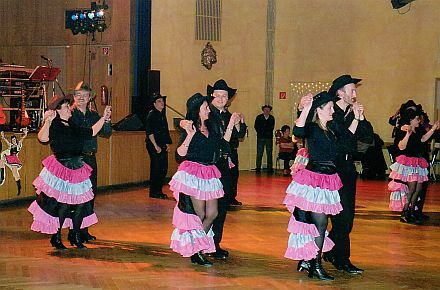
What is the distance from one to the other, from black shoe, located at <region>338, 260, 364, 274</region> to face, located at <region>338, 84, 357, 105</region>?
137 cm

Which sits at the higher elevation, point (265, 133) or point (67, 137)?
point (67, 137)

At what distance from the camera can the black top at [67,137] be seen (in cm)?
751

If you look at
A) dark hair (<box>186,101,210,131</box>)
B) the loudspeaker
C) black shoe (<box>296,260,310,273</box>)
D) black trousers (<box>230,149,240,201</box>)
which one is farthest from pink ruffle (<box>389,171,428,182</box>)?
the loudspeaker

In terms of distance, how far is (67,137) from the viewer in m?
7.54

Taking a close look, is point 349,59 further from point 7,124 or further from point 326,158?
point 326,158

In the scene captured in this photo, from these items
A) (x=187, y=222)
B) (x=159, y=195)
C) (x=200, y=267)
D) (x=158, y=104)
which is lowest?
(x=159, y=195)

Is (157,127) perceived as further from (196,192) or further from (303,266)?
(303,266)

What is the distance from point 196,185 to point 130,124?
26.3 feet

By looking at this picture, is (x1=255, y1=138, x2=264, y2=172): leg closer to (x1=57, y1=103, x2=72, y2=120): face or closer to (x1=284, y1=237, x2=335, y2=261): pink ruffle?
(x1=57, y1=103, x2=72, y2=120): face

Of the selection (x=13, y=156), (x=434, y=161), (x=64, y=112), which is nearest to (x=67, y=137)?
(x=64, y=112)

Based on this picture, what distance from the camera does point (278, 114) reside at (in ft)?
60.5

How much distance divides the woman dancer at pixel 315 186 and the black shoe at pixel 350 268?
0.32 m

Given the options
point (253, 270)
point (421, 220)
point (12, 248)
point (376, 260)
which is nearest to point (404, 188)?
point (421, 220)

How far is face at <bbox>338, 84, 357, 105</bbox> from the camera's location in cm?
Result: 671
